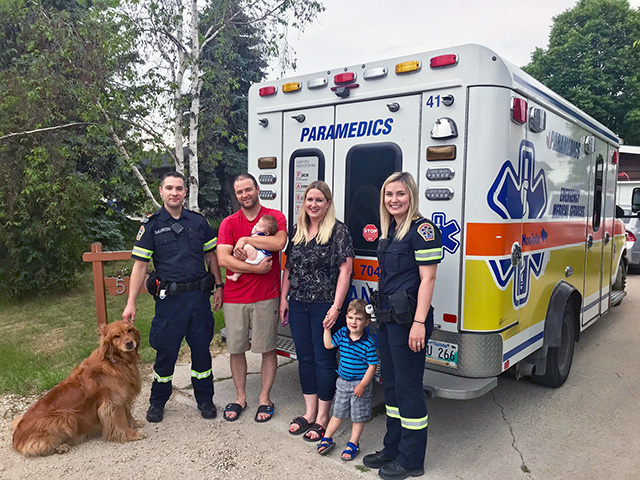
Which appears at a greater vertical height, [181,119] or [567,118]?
[181,119]

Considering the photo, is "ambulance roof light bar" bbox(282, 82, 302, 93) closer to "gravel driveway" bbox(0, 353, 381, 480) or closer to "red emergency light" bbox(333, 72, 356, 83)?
"red emergency light" bbox(333, 72, 356, 83)

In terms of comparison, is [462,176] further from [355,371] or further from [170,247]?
[170,247]

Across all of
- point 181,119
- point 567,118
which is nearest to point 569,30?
point 181,119

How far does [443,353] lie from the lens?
3.59 metres

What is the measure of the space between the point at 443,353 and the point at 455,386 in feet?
0.87

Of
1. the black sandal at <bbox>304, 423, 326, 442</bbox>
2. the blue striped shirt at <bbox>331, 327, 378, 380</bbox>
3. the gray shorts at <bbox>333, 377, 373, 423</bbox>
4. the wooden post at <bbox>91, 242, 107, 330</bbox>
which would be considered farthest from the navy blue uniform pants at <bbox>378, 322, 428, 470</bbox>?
the wooden post at <bbox>91, 242, 107, 330</bbox>

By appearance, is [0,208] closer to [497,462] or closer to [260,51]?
[260,51]

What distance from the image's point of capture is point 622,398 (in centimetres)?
465

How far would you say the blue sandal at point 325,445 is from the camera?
3508 mm

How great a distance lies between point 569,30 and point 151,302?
89.1 feet

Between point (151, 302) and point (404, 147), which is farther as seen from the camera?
point (151, 302)

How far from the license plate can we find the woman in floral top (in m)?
0.69

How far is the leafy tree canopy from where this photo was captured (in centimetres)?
2503

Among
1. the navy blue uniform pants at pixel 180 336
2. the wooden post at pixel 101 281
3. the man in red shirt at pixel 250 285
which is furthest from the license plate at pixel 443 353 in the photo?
→ the wooden post at pixel 101 281
